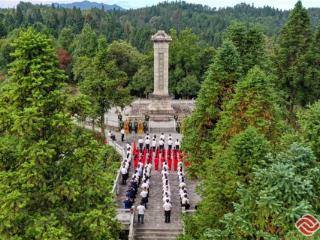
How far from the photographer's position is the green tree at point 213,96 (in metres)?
20.0

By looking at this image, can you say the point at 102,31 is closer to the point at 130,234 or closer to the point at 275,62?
the point at 275,62

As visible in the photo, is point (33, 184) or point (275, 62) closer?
point (33, 184)

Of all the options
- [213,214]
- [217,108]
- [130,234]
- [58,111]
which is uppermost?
[58,111]

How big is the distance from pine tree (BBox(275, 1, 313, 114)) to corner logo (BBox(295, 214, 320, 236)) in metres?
27.5

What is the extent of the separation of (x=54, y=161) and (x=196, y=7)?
6947 inches

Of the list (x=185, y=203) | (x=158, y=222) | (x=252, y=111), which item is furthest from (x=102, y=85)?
(x=252, y=111)

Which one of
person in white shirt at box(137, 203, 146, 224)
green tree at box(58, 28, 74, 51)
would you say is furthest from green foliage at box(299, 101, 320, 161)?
green tree at box(58, 28, 74, 51)

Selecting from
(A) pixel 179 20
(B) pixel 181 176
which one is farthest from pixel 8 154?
(A) pixel 179 20

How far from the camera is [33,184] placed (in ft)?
35.5

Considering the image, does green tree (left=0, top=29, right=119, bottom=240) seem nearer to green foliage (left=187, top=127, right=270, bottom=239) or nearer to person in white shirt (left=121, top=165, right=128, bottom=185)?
green foliage (left=187, top=127, right=270, bottom=239)

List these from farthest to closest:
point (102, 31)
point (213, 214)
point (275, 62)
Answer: point (102, 31) → point (275, 62) → point (213, 214)

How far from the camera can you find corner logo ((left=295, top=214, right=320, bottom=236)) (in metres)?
8.49

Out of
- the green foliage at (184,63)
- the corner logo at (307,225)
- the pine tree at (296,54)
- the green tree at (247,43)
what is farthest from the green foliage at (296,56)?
the corner logo at (307,225)

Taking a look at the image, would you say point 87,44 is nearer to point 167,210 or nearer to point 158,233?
point 167,210
